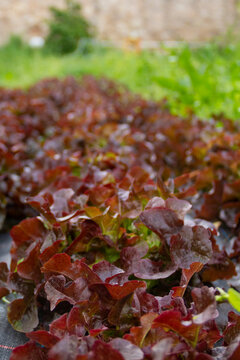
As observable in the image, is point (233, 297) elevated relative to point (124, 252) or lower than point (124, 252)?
elevated

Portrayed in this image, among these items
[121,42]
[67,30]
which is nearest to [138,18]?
[121,42]

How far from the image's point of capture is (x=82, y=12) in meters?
18.1

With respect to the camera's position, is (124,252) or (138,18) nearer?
(124,252)

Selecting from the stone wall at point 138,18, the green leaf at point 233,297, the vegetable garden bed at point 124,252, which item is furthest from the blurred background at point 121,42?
the green leaf at point 233,297

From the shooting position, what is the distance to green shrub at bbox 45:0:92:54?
1398 cm

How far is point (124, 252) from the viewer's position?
102 cm

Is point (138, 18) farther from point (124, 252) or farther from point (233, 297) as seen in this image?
point (233, 297)

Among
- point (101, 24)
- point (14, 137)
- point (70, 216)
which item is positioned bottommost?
point (101, 24)

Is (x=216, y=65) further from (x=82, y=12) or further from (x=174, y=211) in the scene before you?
(x=82, y=12)

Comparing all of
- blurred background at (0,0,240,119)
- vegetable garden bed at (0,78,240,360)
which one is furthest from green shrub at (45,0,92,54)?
vegetable garden bed at (0,78,240,360)

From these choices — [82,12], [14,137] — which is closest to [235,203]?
[14,137]

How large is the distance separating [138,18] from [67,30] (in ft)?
21.6

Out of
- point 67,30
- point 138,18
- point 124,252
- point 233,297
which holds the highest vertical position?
point 233,297

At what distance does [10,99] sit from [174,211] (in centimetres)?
318
